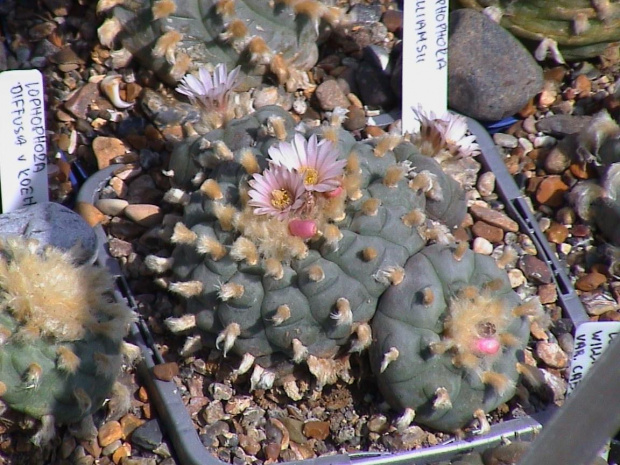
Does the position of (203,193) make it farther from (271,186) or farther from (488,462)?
(488,462)

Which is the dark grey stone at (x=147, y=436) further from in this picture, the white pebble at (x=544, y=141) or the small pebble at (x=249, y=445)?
the white pebble at (x=544, y=141)

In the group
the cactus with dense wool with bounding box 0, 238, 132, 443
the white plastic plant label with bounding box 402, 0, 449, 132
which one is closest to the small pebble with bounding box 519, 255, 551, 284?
the white plastic plant label with bounding box 402, 0, 449, 132

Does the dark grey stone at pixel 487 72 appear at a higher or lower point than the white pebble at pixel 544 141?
higher

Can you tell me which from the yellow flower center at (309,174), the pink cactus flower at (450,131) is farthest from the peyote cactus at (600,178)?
the yellow flower center at (309,174)

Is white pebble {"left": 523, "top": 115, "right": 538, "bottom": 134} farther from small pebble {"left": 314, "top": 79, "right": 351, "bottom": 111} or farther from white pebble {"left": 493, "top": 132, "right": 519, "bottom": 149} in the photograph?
small pebble {"left": 314, "top": 79, "right": 351, "bottom": 111}

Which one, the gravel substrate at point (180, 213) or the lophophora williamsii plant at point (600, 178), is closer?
the gravel substrate at point (180, 213)

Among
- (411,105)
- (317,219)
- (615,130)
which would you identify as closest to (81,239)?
(317,219)

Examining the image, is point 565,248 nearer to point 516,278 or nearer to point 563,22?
point 516,278
